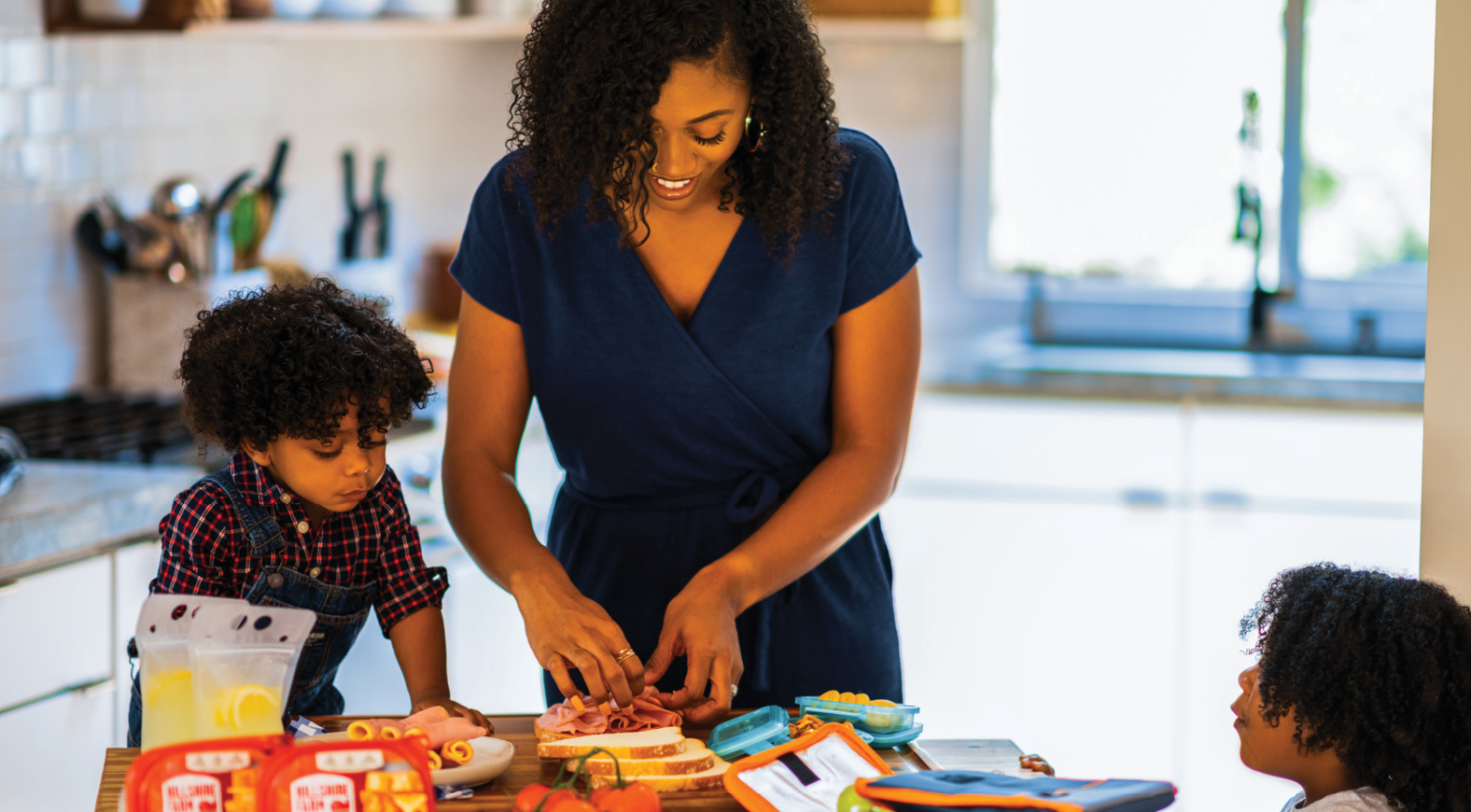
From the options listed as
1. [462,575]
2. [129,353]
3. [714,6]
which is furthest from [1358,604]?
[129,353]

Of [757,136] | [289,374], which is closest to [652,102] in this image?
[757,136]

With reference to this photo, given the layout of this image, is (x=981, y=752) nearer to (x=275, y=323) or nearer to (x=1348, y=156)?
(x=275, y=323)

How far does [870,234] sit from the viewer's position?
1.30 m

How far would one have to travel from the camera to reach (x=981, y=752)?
105cm

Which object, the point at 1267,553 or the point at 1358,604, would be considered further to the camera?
the point at 1267,553

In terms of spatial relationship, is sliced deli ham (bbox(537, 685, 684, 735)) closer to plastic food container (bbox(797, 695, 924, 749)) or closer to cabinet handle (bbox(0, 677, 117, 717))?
plastic food container (bbox(797, 695, 924, 749))

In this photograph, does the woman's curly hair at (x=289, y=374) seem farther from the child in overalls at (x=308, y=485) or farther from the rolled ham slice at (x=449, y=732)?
the rolled ham slice at (x=449, y=732)

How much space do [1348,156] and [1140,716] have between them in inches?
55.0

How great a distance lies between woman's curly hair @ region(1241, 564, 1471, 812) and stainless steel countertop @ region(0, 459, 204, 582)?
1.34m

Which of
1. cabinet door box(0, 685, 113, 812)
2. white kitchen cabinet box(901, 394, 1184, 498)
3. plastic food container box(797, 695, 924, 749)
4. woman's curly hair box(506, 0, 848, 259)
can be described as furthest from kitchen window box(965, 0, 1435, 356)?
plastic food container box(797, 695, 924, 749)

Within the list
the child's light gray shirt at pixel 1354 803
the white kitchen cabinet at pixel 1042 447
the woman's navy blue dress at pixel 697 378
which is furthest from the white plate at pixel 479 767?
the white kitchen cabinet at pixel 1042 447

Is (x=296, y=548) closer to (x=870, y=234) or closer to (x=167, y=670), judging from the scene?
(x=167, y=670)

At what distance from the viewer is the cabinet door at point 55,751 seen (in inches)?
64.4

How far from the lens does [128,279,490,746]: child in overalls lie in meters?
1.17
